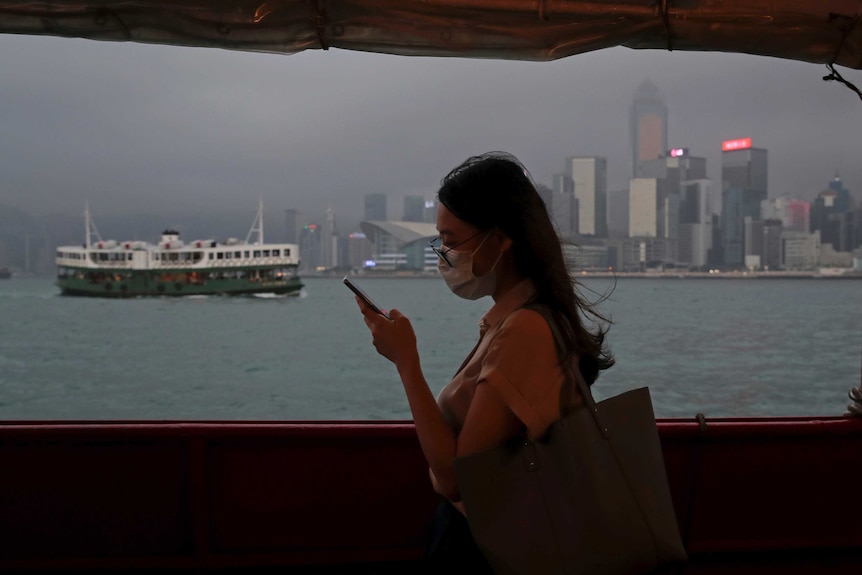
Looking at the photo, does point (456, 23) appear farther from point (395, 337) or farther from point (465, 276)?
point (395, 337)

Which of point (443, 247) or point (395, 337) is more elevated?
point (443, 247)

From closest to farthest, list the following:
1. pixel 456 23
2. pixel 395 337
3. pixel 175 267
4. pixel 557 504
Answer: pixel 557 504, pixel 395 337, pixel 456 23, pixel 175 267

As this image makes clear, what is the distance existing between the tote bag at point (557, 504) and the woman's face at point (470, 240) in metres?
0.29

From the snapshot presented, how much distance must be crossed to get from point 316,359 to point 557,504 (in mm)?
41465

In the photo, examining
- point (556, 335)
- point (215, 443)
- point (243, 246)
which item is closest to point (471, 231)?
point (556, 335)

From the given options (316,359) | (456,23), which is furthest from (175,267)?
(456,23)

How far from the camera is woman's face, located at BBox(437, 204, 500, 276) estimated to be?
47.8 inches

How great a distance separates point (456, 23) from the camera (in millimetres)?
2113

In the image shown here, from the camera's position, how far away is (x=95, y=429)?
2.20 metres

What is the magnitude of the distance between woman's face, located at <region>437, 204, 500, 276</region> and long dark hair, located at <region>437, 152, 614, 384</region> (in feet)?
0.04

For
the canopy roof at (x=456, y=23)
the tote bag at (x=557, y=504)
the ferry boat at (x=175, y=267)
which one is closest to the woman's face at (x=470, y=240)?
the tote bag at (x=557, y=504)

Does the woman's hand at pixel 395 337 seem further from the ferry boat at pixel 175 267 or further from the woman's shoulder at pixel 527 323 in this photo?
the ferry boat at pixel 175 267

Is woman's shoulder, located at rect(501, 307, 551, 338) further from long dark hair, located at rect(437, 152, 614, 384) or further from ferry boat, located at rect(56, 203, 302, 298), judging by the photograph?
ferry boat, located at rect(56, 203, 302, 298)

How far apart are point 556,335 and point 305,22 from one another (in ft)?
4.59
